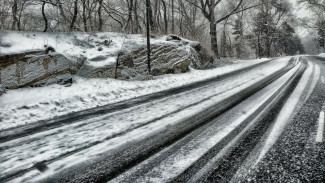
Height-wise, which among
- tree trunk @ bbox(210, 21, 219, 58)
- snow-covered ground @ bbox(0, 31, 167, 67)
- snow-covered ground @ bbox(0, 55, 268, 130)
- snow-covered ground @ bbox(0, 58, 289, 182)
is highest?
tree trunk @ bbox(210, 21, 219, 58)

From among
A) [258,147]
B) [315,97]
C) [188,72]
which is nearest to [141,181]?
[258,147]

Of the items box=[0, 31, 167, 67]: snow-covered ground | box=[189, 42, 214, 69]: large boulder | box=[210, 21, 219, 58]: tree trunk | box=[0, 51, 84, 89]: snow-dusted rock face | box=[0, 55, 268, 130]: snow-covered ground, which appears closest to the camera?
box=[0, 55, 268, 130]: snow-covered ground

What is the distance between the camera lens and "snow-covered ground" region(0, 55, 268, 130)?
5734 millimetres

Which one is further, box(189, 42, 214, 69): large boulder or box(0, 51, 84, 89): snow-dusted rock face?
box(189, 42, 214, 69): large boulder

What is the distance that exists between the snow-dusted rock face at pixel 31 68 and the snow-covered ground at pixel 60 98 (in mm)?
356

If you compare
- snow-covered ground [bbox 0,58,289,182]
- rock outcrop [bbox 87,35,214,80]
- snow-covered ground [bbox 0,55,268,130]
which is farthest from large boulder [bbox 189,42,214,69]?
snow-covered ground [bbox 0,58,289,182]

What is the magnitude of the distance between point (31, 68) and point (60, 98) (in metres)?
1.88

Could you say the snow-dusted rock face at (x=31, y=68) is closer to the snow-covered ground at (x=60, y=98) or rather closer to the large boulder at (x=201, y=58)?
the snow-covered ground at (x=60, y=98)

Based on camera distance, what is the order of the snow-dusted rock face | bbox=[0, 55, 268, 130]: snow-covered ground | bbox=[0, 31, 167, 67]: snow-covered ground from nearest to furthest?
bbox=[0, 55, 268, 130]: snow-covered ground → the snow-dusted rock face → bbox=[0, 31, 167, 67]: snow-covered ground

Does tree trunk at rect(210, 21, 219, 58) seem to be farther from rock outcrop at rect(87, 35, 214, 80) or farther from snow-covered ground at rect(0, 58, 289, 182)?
snow-covered ground at rect(0, 58, 289, 182)

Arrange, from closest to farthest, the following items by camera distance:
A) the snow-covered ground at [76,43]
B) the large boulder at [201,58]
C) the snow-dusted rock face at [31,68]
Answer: the snow-dusted rock face at [31,68] < the snow-covered ground at [76,43] < the large boulder at [201,58]

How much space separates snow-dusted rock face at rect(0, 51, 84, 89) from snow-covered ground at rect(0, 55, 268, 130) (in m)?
0.36

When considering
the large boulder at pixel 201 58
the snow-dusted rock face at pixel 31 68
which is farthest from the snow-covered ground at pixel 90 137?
the large boulder at pixel 201 58

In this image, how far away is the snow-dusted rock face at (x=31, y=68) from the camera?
7332 millimetres
